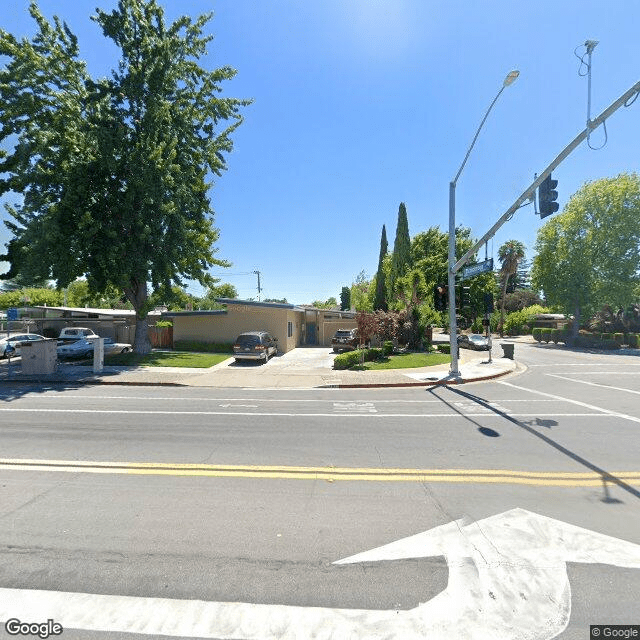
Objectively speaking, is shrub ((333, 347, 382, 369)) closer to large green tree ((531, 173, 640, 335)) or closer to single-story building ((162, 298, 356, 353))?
single-story building ((162, 298, 356, 353))

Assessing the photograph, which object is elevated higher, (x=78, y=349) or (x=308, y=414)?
(x=78, y=349)

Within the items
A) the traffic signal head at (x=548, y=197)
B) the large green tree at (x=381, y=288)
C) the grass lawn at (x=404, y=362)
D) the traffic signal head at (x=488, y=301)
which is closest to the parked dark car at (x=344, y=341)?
the grass lawn at (x=404, y=362)

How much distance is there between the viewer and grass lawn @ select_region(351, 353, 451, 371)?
17.9 meters

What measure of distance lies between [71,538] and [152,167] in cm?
1752

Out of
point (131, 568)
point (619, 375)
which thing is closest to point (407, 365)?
point (619, 375)

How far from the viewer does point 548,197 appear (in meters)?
9.12

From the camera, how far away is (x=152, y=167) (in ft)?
57.1

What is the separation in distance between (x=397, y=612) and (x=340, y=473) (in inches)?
103

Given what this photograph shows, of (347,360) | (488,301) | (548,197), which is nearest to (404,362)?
(347,360)

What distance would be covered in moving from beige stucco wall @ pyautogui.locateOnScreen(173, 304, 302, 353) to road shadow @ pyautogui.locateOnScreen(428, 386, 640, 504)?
1470cm

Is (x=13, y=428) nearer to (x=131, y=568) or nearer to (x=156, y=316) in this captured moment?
(x=131, y=568)

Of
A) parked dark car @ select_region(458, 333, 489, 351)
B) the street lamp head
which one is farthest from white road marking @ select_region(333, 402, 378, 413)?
parked dark car @ select_region(458, 333, 489, 351)

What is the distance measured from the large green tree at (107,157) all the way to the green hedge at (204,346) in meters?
5.44

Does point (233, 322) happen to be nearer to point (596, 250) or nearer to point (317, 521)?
point (317, 521)
